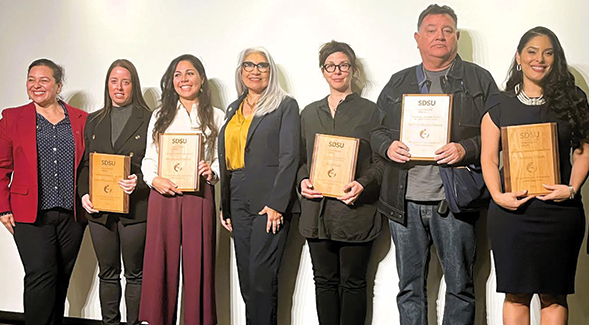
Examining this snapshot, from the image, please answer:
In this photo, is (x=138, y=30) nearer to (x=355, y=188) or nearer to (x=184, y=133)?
(x=184, y=133)

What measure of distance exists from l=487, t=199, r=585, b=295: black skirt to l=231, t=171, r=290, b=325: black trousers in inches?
44.2

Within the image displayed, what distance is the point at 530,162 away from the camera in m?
2.65

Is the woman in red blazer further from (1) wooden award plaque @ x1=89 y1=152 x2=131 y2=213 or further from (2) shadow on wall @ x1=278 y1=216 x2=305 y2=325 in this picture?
(2) shadow on wall @ x1=278 y1=216 x2=305 y2=325

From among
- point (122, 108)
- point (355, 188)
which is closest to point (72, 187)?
point (122, 108)

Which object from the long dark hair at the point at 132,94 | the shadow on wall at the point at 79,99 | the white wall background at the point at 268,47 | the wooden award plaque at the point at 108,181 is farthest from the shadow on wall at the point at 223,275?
the shadow on wall at the point at 79,99

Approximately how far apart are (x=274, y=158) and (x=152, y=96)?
1083 millimetres

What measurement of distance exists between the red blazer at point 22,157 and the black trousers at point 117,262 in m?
0.27

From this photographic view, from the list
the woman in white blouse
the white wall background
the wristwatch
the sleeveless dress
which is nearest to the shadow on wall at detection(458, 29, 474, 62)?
the white wall background

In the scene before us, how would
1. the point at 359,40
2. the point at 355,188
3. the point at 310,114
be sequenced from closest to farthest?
the point at 355,188
the point at 310,114
the point at 359,40

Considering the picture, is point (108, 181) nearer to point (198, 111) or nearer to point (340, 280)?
point (198, 111)

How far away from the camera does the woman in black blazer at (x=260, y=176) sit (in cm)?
308

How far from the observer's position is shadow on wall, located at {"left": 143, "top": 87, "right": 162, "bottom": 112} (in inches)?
147

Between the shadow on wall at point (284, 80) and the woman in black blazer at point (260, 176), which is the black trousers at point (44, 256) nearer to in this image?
the woman in black blazer at point (260, 176)

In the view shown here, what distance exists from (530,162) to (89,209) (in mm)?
2310
